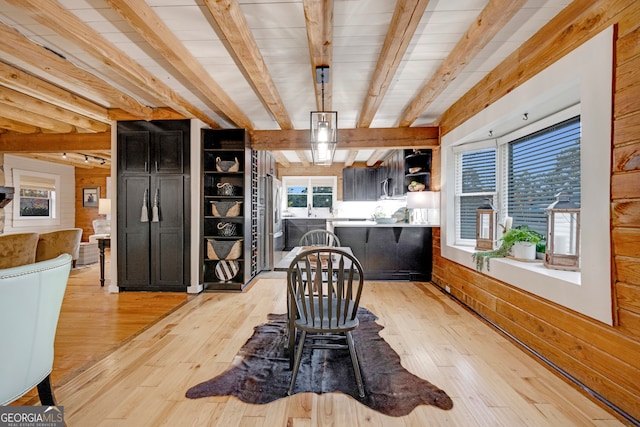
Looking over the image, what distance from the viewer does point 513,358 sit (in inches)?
89.9

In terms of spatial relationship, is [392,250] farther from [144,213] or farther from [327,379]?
[144,213]

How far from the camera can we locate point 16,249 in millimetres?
2908

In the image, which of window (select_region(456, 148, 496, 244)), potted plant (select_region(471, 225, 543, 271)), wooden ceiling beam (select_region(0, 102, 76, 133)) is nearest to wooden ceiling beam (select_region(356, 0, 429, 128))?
window (select_region(456, 148, 496, 244))

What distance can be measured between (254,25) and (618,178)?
8.19 ft

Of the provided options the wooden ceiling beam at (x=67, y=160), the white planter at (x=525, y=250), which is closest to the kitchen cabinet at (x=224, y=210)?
the white planter at (x=525, y=250)

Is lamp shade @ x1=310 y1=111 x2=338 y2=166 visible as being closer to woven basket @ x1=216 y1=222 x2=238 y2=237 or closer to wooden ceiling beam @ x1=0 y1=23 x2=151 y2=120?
woven basket @ x1=216 y1=222 x2=238 y2=237

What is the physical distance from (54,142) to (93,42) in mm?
4021

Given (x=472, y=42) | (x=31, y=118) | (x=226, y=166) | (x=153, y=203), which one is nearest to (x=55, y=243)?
(x=153, y=203)

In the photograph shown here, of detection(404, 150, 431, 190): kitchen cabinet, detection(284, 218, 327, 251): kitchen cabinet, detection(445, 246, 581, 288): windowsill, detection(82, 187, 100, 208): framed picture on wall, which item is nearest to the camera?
detection(445, 246, 581, 288): windowsill

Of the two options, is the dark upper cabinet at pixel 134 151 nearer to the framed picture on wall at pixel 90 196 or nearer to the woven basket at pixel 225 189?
the woven basket at pixel 225 189

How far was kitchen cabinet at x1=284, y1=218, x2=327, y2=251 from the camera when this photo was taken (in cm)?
793

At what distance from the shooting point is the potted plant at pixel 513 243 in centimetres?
278

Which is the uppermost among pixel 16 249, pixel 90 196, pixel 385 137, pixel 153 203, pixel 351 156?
pixel 351 156
